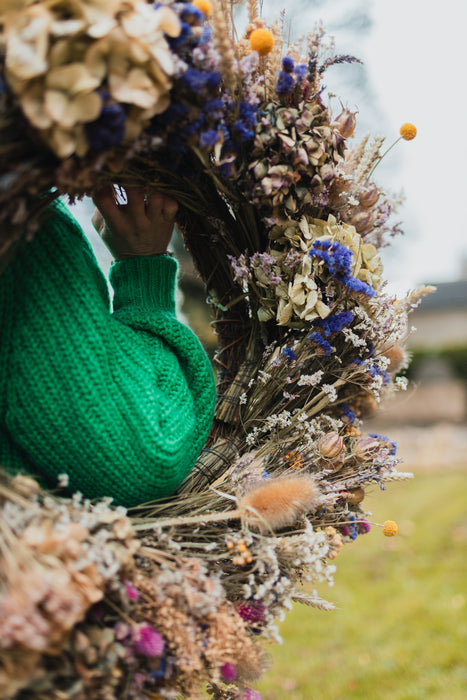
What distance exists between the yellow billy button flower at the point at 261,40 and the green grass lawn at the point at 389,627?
1357 millimetres

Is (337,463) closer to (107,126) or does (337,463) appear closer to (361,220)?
(361,220)

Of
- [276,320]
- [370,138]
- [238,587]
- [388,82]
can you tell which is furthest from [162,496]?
[388,82]

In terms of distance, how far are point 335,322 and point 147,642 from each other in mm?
779

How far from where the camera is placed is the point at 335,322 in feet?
4.52

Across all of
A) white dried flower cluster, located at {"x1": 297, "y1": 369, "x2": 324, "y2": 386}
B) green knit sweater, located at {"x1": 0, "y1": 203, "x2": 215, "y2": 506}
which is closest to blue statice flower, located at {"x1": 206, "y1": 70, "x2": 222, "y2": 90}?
green knit sweater, located at {"x1": 0, "y1": 203, "x2": 215, "y2": 506}

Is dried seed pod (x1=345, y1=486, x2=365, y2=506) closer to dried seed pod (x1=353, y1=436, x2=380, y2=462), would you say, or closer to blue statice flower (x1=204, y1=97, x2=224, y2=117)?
dried seed pod (x1=353, y1=436, x2=380, y2=462)

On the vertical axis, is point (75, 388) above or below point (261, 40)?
below

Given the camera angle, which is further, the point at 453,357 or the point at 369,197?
the point at 453,357

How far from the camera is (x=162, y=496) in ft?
4.01

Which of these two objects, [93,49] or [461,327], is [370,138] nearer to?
[93,49]

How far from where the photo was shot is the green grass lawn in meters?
2.85

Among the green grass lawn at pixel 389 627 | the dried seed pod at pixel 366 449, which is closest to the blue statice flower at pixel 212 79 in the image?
the dried seed pod at pixel 366 449

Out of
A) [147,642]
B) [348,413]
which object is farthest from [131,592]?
[348,413]

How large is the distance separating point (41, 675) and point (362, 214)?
1.17 m
